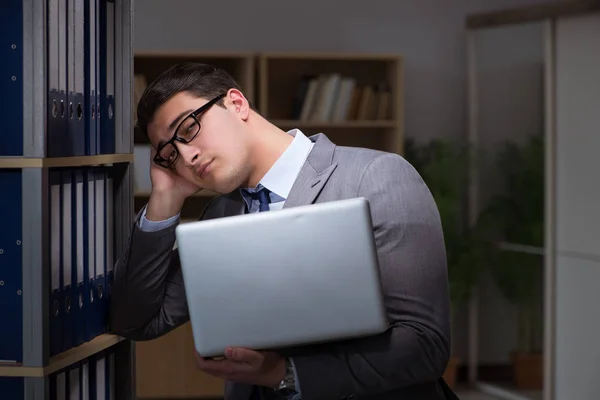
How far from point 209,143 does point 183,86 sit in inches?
4.7

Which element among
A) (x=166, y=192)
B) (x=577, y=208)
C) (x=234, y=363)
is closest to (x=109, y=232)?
(x=166, y=192)

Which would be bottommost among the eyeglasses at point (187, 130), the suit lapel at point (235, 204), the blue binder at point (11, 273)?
the blue binder at point (11, 273)

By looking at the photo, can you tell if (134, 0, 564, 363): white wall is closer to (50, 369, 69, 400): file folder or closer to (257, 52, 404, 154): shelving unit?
(257, 52, 404, 154): shelving unit

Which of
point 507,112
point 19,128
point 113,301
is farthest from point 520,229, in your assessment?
point 19,128

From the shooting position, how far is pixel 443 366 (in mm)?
1702

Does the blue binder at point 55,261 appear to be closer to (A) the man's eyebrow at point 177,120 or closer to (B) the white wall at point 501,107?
(A) the man's eyebrow at point 177,120

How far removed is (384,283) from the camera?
1662 millimetres

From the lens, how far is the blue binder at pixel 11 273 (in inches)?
65.0

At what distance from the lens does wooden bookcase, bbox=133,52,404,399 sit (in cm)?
538

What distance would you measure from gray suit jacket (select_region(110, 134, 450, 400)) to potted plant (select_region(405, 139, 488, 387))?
3671 millimetres

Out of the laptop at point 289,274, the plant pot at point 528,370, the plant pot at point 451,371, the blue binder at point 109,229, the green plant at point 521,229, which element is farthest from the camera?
the plant pot at point 451,371

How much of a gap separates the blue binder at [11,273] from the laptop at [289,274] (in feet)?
1.06

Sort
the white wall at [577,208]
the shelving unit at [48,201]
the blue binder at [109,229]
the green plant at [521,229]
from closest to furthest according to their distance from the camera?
the shelving unit at [48,201] < the blue binder at [109,229] < the white wall at [577,208] < the green plant at [521,229]

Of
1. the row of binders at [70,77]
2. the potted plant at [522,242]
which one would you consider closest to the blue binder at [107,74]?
the row of binders at [70,77]
